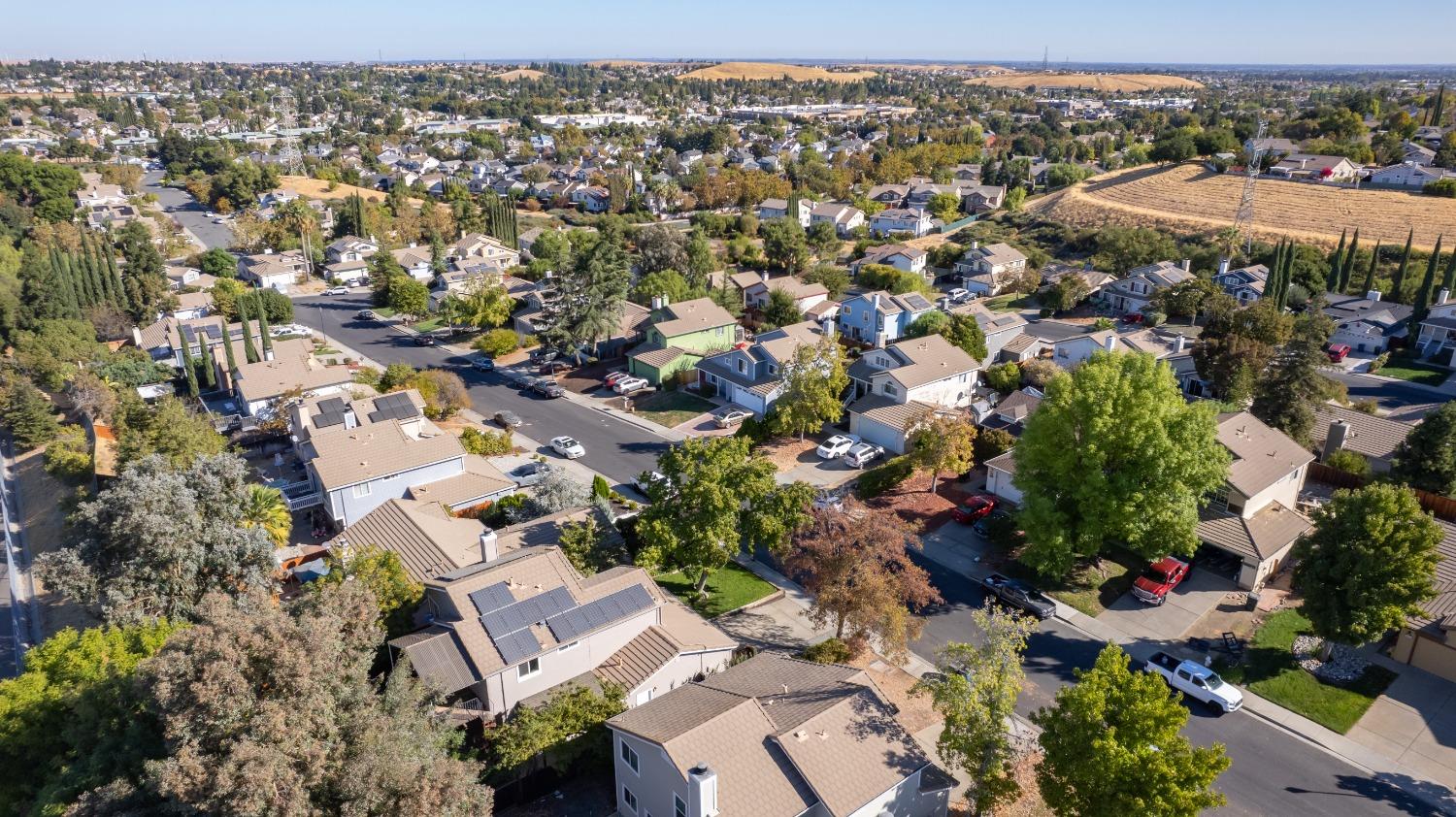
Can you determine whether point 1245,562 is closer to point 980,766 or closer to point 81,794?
point 980,766

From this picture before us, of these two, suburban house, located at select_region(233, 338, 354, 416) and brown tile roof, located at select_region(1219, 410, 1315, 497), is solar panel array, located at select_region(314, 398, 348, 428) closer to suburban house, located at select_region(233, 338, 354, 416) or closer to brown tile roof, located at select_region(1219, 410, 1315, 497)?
suburban house, located at select_region(233, 338, 354, 416)

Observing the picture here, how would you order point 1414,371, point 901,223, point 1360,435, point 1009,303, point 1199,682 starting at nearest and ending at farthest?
1. point 1199,682
2. point 1360,435
3. point 1414,371
4. point 1009,303
5. point 901,223

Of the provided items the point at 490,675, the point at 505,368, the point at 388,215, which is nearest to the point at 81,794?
the point at 490,675

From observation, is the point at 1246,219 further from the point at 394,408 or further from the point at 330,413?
the point at 330,413

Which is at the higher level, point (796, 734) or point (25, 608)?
point (796, 734)

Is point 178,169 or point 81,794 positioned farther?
point 178,169

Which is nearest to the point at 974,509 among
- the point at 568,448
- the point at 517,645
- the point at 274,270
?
the point at 568,448
